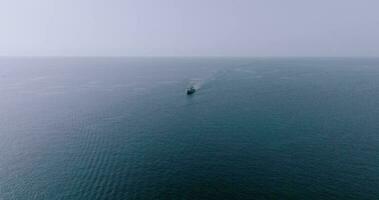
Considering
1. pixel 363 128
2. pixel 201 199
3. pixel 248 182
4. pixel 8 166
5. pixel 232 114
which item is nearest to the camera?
pixel 201 199

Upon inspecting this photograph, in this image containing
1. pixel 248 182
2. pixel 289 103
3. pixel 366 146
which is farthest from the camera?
pixel 289 103

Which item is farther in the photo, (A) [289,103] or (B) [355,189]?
(A) [289,103]

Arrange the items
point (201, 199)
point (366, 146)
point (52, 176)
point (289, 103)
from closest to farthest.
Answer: point (201, 199), point (52, 176), point (366, 146), point (289, 103)

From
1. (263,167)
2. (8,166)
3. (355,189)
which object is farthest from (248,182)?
(8,166)

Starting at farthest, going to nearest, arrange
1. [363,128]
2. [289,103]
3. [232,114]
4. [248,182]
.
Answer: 1. [289,103]
2. [232,114]
3. [363,128]
4. [248,182]

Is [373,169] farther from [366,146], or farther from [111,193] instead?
[111,193]

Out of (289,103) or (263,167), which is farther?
(289,103)

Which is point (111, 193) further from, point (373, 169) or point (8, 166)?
point (373, 169)

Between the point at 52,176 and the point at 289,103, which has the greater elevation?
the point at 289,103

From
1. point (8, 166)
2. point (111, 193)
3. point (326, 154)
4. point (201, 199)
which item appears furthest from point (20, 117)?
point (326, 154)
